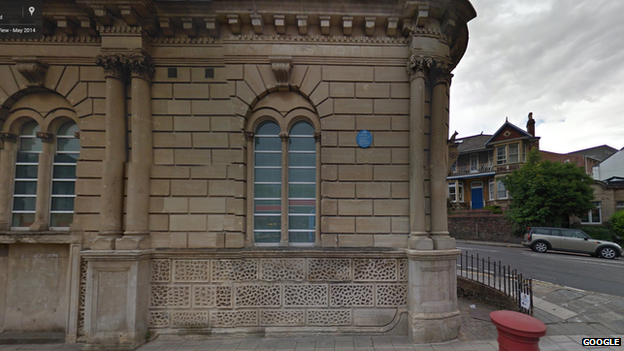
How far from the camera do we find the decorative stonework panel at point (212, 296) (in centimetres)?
653

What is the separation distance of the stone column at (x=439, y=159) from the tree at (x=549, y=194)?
21628 mm

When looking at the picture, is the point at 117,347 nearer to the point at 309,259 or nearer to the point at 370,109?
the point at 309,259

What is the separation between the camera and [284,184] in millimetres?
7113

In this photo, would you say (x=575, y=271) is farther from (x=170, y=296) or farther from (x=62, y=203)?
(x=62, y=203)

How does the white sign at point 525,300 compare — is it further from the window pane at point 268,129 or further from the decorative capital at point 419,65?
the window pane at point 268,129

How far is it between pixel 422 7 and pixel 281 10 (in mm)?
3306

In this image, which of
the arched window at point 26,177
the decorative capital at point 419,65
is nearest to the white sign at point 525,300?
the decorative capital at point 419,65

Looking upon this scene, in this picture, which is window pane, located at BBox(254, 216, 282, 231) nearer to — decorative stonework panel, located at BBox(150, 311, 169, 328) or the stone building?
the stone building

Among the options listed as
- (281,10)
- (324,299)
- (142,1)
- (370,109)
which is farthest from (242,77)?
(324,299)

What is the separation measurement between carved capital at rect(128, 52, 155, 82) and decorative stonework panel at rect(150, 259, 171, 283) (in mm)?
4465

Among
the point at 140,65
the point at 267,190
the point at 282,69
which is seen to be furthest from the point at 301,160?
the point at 140,65

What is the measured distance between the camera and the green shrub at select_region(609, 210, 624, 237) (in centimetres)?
2084

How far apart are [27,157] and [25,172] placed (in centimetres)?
39

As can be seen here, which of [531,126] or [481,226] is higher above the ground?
[531,126]
